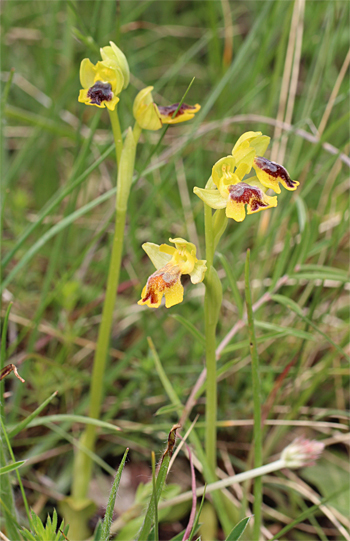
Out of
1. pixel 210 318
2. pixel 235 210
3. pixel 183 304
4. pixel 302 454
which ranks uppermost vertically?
pixel 235 210

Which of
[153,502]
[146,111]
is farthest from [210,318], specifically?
[146,111]

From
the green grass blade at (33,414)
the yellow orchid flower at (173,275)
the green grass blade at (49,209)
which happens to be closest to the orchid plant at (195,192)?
the yellow orchid flower at (173,275)

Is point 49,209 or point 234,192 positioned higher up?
point 234,192

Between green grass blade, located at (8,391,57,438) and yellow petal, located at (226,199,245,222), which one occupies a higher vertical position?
yellow petal, located at (226,199,245,222)

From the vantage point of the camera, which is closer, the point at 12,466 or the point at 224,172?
the point at 12,466

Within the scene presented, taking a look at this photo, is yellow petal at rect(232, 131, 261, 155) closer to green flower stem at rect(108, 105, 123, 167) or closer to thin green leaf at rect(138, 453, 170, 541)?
green flower stem at rect(108, 105, 123, 167)

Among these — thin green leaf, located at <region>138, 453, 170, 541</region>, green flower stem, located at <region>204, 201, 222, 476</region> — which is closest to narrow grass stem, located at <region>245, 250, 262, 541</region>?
green flower stem, located at <region>204, 201, 222, 476</region>

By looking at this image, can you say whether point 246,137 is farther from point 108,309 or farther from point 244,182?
point 108,309

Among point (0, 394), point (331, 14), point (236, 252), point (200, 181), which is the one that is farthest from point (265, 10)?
point (0, 394)
